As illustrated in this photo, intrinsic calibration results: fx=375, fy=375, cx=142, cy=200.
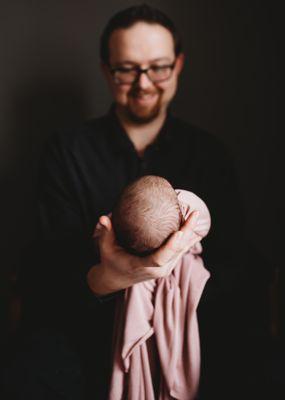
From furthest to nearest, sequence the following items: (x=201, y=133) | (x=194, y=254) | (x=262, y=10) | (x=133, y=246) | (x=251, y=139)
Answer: (x=251, y=139)
(x=262, y=10)
(x=201, y=133)
(x=194, y=254)
(x=133, y=246)

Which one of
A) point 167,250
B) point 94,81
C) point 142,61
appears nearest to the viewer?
point 167,250

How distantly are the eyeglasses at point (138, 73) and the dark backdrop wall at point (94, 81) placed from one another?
467 mm

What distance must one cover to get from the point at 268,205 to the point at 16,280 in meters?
1.27

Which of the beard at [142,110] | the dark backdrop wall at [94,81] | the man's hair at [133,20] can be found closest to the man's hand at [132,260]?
the beard at [142,110]

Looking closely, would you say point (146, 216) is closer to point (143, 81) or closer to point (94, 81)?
point (143, 81)

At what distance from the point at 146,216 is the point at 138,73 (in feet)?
2.21

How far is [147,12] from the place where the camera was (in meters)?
1.35

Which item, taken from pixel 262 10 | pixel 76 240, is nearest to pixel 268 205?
pixel 262 10

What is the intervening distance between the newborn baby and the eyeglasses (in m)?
0.57

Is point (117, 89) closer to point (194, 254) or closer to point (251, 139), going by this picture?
point (194, 254)

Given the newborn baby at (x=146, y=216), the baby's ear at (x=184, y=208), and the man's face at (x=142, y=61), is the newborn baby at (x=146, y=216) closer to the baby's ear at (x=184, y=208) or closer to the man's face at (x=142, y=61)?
the baby's ear at (x=184, y=208)

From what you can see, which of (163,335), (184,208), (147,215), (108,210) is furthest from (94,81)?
(163,335)

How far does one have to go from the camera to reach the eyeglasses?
51.7 inches

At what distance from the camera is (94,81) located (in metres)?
1.77
